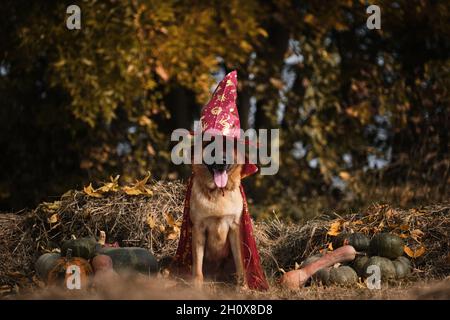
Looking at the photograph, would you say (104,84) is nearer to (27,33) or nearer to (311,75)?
(27,33)

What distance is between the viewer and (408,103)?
10.1 m

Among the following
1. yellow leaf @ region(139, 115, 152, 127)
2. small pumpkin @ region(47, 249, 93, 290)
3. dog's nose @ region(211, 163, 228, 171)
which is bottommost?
small pumpkin @ region(47, 249, 93, 290)

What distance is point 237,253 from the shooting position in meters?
4.61

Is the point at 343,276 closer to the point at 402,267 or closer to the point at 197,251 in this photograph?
the point at 402,267

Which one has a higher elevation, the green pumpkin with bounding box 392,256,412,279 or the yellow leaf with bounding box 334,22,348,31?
the yellow leaf with bounding box 334,22,348,31

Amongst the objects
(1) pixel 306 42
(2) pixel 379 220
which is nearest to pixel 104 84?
(1) pixel 306 42

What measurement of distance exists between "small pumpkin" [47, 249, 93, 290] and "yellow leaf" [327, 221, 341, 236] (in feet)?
6.63

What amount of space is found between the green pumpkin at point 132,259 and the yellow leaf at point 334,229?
59.4 inches

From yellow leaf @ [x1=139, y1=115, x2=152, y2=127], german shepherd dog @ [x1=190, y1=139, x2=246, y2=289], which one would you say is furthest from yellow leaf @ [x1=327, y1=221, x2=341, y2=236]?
yellow leaf @ [x1=139, y1=115, x2=152, y2=127]

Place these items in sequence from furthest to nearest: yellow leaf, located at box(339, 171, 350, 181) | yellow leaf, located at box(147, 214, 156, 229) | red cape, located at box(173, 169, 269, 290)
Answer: yellow leaf, located at box(339, 171, 350, 181) → yellow leaf, located at box(147, 214, 156, 229) → red cape, located at box(173, 169, 269, 290)

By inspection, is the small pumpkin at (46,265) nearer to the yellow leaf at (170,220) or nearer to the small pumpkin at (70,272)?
the small pumpkin at (70,272)

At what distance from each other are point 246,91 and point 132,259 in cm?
589

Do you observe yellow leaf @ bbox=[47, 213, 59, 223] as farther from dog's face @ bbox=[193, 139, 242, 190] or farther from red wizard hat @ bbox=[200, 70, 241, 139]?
red wizard hat @ bbox=[200, 70, 241, 139]

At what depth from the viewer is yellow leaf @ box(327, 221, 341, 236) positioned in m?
5.69
